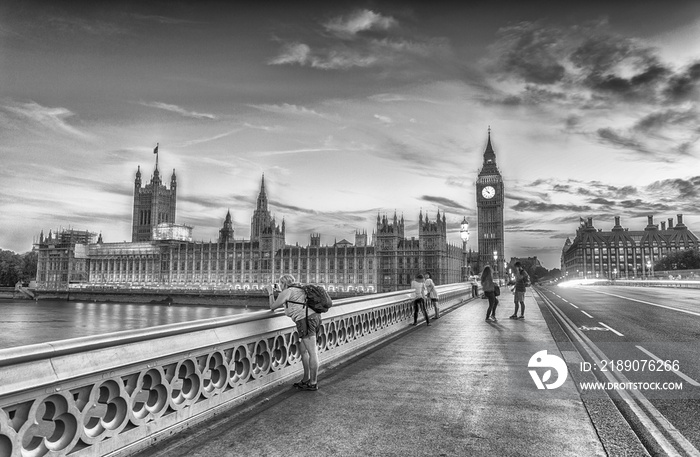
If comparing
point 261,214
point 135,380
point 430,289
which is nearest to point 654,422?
point 135,380

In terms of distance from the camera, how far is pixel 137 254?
16525 cm

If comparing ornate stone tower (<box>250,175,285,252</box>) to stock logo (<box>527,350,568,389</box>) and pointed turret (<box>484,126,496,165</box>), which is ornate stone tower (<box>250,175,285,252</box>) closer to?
pointed turret (<box>484,126,496,165</box>)

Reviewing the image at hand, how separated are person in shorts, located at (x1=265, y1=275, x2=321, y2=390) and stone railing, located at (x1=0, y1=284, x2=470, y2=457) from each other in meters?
0.39

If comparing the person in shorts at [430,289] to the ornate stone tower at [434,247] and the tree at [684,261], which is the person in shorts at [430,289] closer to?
the tree at [684,261]

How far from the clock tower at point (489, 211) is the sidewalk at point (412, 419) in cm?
15170

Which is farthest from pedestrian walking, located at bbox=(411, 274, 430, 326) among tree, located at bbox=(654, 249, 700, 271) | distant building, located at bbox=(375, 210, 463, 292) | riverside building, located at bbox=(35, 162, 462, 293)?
distant building, located at bbox=(375, 210, 463, 292)

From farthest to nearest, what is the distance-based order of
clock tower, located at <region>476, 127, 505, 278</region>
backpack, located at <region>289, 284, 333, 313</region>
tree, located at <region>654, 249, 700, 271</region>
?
clock tower, located at <region>476, 127, 505, 278</region>, tree, located at <region>654, 249, 700, 271</region>, backpack, located at <region>289, 284, 333, 313</region>

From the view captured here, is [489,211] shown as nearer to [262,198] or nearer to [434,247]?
[434,247]

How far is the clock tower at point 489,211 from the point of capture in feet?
528

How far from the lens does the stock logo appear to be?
302 inches

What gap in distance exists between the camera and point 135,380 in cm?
501

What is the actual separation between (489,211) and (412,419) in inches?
6590

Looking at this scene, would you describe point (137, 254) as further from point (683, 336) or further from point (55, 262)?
point (683, 336)

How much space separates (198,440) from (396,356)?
5.85 metres
